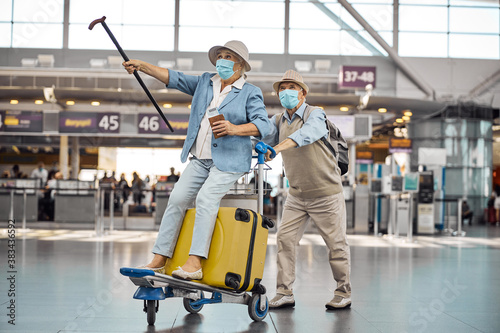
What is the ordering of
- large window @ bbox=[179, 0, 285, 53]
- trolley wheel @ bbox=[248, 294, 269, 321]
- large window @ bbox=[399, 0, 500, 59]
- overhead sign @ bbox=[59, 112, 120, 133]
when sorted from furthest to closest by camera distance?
1. large window @ bbox=[399, 0, 500, 59]
2. large window @ bbox=[179, 0, 285, 53]
3. overhead sign @ bbox=[59, 112, 120, 133]
4. trolley wheel @ bbox=[248, 294, 269, 321]

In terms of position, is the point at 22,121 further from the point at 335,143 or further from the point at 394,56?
the point at 394,56

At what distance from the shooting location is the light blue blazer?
12.3ft

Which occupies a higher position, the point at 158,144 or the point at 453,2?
the point at 453,2

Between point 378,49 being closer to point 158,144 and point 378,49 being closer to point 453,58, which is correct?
point 453,58

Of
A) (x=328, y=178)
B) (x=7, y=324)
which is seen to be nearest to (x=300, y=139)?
(x=328, y=178)

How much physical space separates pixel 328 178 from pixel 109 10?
981 inches

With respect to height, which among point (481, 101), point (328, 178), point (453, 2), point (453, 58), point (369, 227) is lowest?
point (369, 227)

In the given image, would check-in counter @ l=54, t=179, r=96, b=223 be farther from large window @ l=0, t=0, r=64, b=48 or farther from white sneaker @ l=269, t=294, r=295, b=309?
white sneaker @ l=269, t=294, r=295, b=309

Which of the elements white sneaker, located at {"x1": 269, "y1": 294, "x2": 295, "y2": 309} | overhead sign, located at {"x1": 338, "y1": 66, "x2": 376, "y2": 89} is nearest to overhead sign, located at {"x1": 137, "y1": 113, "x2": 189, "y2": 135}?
overhead sign, located at {"x1": 338, "y1": 66, "x2": 376, "y2": 89}

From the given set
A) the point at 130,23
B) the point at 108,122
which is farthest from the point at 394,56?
the point at 108,122

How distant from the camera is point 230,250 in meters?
3.62

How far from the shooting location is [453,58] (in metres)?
29.5

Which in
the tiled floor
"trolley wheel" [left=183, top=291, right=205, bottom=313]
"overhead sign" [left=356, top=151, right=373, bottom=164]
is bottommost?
the tiled floor

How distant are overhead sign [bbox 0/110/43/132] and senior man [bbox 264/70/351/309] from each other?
50.3 ft
